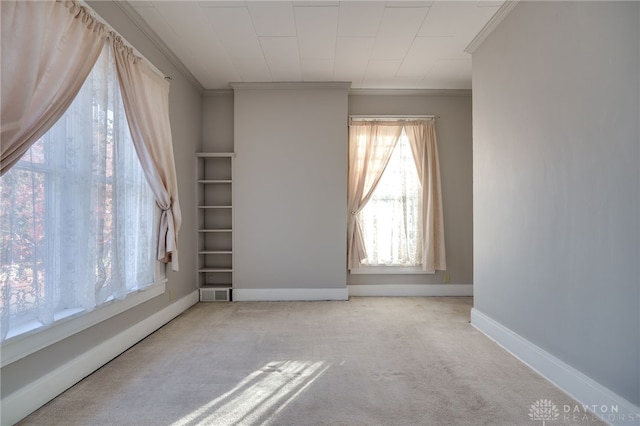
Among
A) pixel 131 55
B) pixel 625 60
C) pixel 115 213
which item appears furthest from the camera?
pixel 131 55

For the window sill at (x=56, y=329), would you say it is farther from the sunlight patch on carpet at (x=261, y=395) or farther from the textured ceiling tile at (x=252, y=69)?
the textured ceiling tile at (x=252, y=69)

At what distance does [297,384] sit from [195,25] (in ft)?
10.4

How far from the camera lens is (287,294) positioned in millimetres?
4488

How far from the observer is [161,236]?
324 centimetres

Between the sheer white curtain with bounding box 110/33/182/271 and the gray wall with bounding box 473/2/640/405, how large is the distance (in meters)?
3.08

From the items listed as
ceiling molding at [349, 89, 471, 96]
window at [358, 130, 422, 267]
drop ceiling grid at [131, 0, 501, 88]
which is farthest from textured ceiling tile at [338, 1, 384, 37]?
window at [358, 130, 422, 267]

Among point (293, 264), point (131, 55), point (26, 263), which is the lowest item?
point (293, 264)

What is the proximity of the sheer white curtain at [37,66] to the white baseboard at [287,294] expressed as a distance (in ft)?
10.2

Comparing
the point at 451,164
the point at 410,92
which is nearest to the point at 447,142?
the point at 451,164

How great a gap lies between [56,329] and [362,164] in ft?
12.3

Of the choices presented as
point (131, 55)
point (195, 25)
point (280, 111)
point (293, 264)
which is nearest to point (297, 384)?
point (293, 264)

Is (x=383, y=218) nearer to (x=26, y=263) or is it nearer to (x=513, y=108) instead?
(x=513, y=108)

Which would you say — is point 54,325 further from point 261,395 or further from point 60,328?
point 261,395

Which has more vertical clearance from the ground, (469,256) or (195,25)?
(195,25)
